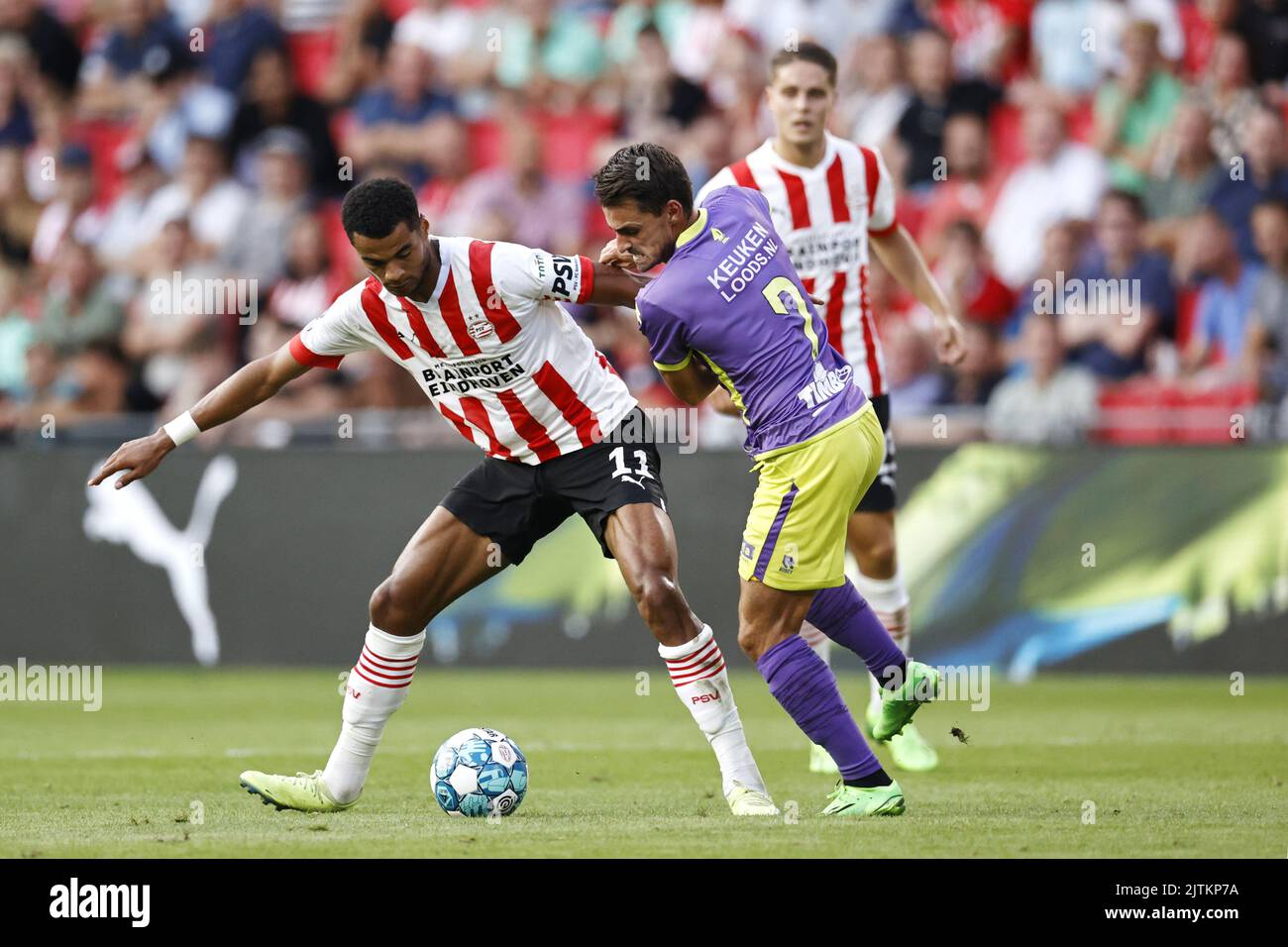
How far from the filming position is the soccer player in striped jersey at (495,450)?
23.1 ft

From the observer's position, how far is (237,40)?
17.6 metres

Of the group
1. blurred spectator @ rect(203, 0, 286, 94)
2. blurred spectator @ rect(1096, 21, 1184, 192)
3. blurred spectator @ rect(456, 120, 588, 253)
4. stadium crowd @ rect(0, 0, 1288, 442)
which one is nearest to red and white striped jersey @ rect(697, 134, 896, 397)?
stadium crowd @ rect(0, 0, 1288, 442)

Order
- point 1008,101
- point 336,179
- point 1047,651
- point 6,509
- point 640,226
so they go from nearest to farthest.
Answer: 1. point 640,226
2. point 1047,651
3. point 6,509
4. point 1008,101
5. point 336,179

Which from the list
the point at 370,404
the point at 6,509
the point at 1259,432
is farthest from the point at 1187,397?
the point at 6,509

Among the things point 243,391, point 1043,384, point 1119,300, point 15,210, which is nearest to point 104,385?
point 15,210

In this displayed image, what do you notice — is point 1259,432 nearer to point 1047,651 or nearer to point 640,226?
point 1047,651

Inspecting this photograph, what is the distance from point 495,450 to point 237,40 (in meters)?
11.3

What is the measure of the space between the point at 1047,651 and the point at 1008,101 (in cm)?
514

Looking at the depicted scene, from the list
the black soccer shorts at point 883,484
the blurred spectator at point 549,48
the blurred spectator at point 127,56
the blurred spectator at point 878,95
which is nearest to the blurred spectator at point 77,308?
the blurred spectator at point 127,56

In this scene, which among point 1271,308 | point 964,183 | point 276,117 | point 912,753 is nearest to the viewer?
point 912,753

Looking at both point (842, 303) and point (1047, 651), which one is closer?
point (842, 303)

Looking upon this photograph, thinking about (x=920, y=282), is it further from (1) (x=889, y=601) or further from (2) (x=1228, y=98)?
(2) (x=1228, y=98)
